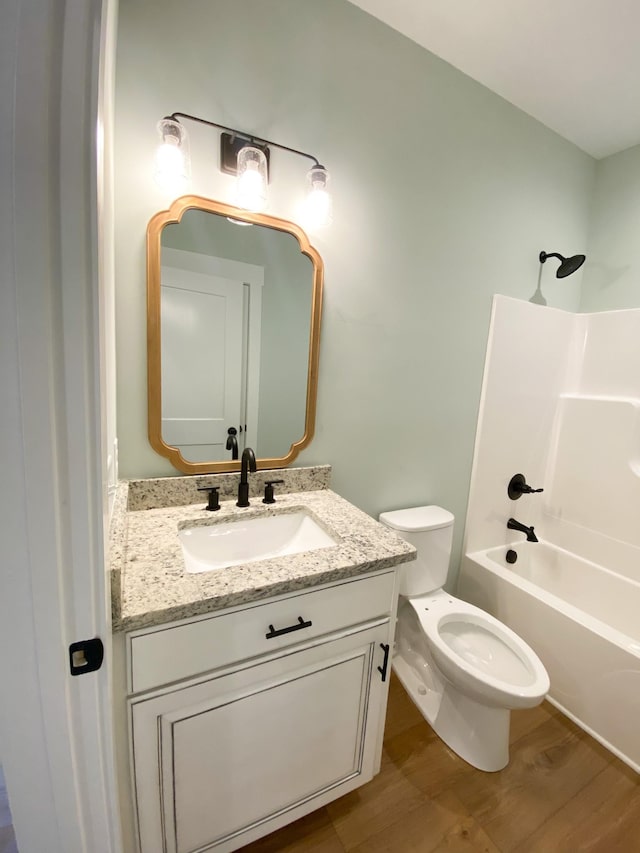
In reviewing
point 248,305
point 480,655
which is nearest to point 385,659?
point 480,655

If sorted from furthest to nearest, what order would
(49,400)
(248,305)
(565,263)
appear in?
1. (565,263)
2. (248,305)
3. (49,400)

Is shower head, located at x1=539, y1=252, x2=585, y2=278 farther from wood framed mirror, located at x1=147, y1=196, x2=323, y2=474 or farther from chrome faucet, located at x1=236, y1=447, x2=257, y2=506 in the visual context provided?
chrome faucet, located at x1=236, y1=447, x2=257, y2=506

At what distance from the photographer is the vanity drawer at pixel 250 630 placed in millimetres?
748

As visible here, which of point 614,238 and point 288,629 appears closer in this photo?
point 288,629

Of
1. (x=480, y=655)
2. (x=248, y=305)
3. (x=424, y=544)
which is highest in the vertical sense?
(x=248, y=305)

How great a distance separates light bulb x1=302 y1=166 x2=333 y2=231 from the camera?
119cm

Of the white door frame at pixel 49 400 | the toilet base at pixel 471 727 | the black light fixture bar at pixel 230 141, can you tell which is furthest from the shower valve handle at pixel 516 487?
the white door frame at pixel 49 400

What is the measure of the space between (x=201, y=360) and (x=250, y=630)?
0.83 meters

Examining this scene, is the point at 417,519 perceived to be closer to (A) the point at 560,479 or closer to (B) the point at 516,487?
(B) the point at 516,487

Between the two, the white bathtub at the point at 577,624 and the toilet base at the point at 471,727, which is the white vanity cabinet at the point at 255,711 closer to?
the toilet base at the point at 471,727

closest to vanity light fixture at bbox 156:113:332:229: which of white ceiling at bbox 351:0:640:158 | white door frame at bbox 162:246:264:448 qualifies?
white door frame at bbox 162:246:264:448

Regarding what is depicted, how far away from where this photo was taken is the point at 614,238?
6.47ft

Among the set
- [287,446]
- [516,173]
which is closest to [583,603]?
[287,446]

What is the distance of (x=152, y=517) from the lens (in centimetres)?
112
